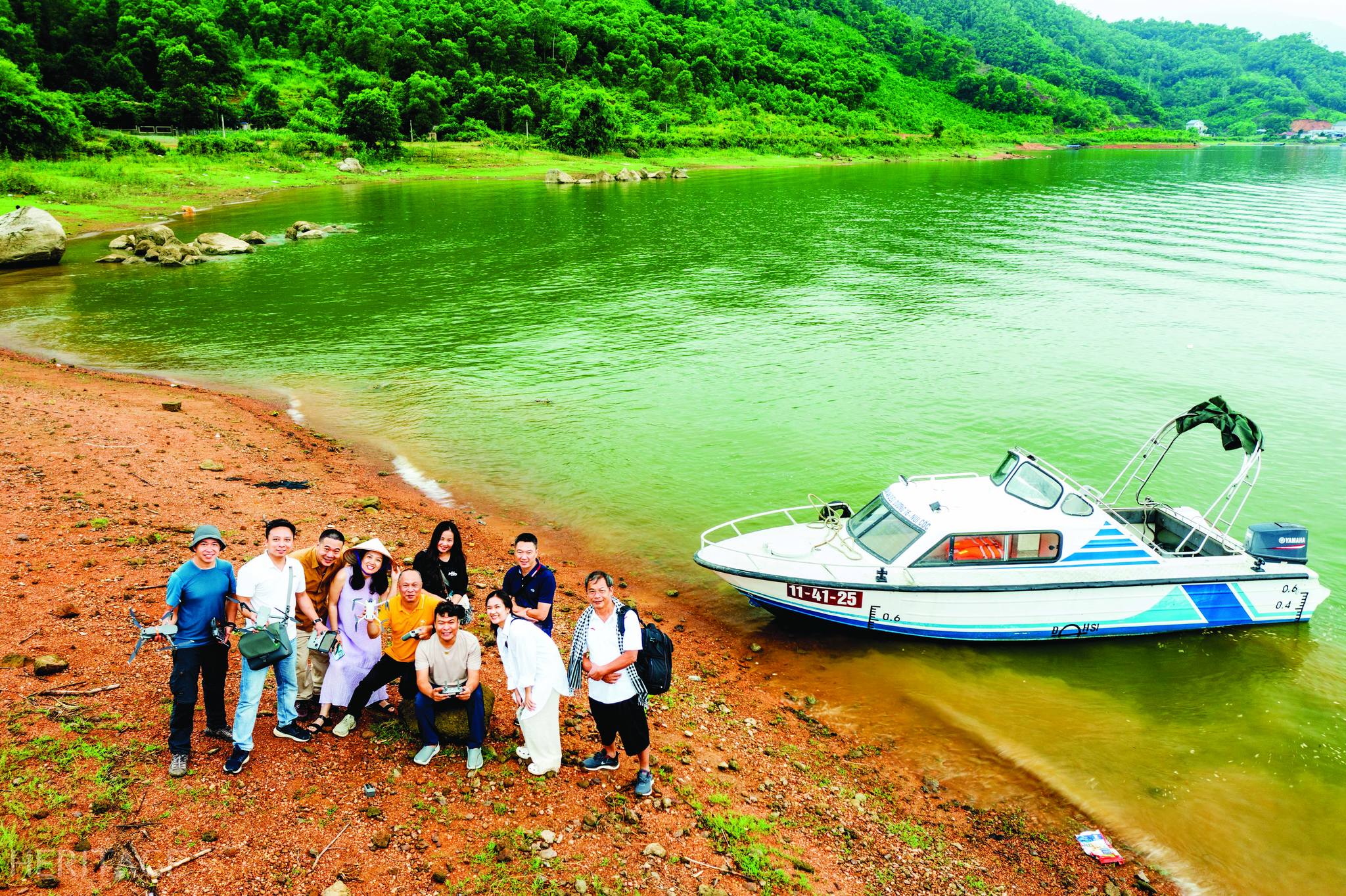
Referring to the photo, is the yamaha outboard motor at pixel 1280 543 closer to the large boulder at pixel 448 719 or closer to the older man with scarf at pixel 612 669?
the older man with scarf at pixel 612 669

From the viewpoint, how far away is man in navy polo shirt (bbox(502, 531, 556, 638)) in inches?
347

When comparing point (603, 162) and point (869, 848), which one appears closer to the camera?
point (869, 848)

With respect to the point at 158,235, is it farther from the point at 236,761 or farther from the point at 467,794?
the point at 467,794

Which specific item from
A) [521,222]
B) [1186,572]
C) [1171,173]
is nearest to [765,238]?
[521,222]

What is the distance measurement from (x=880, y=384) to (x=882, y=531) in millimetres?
14152

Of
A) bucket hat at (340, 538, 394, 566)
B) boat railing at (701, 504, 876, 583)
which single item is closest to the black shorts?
bucket hat at (340, 538, 394, 566)

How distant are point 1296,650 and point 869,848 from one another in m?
9.94

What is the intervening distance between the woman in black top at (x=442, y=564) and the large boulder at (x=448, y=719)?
127cm

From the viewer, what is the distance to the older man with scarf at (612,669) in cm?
781

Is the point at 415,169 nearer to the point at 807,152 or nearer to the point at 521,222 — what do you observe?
the point at 521,222

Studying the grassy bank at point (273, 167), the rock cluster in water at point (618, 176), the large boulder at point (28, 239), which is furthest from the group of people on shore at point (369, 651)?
the rock cluster in water at point (618, 176)

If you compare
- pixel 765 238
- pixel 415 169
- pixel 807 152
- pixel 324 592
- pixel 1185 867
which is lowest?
pixel 1185 867

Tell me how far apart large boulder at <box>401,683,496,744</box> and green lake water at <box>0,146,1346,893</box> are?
5.84m

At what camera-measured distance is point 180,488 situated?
1569 centimetres
